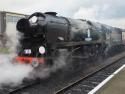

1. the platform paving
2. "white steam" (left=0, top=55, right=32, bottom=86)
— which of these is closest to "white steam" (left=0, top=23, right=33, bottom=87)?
"white steam" (left=0, top=55, right=32, bottom=86)

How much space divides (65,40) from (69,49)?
745mm

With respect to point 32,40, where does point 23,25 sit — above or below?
above

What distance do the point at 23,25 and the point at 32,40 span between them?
767mm

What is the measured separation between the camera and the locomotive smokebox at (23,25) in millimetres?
12734

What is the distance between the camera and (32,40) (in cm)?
1299

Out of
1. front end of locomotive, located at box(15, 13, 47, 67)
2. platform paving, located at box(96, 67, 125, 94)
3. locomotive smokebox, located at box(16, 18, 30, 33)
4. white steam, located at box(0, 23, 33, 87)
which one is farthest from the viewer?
locomotive smokebox, located at box(16, 18, 30, 33)

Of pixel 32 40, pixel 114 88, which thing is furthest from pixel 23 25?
pixel 114 88

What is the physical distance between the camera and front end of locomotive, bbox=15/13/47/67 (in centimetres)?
1244

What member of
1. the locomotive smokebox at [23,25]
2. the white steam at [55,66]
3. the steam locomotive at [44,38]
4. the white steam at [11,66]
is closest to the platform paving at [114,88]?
the white steam at [55,66]

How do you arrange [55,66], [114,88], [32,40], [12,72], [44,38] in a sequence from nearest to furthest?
[114,88], [44,38], [32,40], [12,72], [55,66]

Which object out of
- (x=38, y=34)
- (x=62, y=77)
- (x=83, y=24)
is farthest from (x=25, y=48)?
(x=83, y=24)

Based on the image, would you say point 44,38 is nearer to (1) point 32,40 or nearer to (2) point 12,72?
(1) point 32,40

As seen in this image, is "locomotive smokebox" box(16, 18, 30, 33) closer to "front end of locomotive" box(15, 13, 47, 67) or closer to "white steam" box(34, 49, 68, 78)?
"front end of locomotive" box(15, 13, 47, 67)

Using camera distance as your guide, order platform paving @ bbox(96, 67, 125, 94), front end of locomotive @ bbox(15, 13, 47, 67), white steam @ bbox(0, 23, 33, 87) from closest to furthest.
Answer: platform paving @ bbox(96, 67, 125, 94), front end of locomotive @ bbox(15, 13, 47, 67), white steam @ bbox(0, 23, 33, 87)
